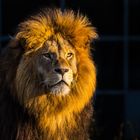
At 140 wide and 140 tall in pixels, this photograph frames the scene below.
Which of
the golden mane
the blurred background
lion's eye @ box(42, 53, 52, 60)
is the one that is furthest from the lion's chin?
the blurred background

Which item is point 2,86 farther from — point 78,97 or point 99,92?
point 99,92

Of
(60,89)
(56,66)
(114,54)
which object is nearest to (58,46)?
(56,66)

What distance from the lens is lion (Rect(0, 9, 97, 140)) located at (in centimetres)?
755

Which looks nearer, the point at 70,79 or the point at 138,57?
the point at 70,79

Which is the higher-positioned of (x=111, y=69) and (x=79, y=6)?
(x=79, y=6)

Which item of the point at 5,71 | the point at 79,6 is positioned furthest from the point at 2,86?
the point at 79,6

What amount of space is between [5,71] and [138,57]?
3527 mm

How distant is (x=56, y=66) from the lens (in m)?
7.46

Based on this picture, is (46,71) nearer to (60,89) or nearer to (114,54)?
(60,89)

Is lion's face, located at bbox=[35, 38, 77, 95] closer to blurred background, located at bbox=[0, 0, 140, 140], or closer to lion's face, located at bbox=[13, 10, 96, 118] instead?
lion's face, located at bbox=[13, 10, 96, 118]

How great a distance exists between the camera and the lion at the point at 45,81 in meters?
7.55

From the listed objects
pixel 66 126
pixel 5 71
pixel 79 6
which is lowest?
pixel 66 126

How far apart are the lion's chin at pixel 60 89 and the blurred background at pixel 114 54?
3311 mm

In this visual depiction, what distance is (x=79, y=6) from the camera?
35.4 ft
